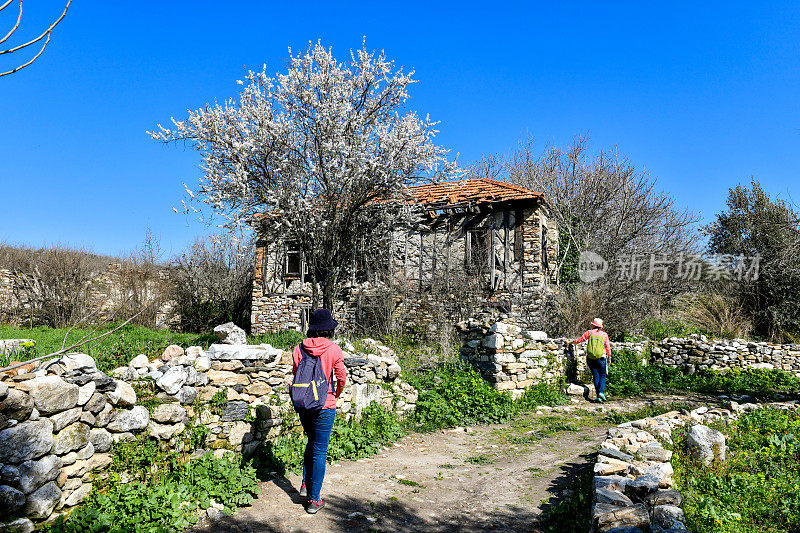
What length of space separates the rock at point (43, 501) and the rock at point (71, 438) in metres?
0.25

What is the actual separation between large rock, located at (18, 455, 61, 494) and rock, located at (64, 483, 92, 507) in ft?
0.74

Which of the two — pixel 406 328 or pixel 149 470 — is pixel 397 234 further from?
pixel 149 470

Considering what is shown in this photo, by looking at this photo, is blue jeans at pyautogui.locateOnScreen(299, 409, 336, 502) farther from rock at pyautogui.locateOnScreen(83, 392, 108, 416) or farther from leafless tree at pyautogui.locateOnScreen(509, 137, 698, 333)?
leafless tree at pyautogui.locateOnScreen(509, 137, 698, 333)

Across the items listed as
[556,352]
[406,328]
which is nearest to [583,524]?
[556,352]

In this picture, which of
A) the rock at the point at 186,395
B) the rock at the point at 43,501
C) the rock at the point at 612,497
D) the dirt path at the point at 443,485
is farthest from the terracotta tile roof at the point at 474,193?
the rock at the point at 43,501

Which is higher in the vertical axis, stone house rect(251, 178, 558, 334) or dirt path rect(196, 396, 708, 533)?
stone house rect(251, 178, 558, 334)

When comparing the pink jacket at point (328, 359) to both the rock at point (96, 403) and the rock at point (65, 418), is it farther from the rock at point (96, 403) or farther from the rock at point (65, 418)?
the rock at point (65, 418)

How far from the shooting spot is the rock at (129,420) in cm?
418

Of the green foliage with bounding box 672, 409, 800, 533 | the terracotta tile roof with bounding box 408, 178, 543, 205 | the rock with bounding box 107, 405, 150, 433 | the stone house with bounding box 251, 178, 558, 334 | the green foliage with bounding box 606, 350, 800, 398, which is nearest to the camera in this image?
the green foliage with bounding box 672, 409, 800, 533

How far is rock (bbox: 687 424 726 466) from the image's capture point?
5129 millimetres

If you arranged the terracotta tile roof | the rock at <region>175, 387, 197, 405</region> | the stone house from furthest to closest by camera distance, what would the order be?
the terracotta tile roof
the stone house
the rock at <region>175, 387, 197, 405</region>

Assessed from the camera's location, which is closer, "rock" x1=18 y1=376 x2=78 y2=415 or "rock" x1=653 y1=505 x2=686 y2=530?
"rock" x1=653 y1=505 x2=686 y2=530

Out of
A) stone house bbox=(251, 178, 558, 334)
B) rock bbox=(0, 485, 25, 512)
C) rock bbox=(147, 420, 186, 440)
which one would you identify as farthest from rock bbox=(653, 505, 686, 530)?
stone house bbox=(251, 178, 558, 334)

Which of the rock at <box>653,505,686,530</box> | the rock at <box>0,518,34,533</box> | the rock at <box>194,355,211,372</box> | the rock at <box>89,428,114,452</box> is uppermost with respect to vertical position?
the rock at <box>194,355,211,372</box>
